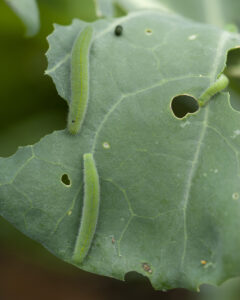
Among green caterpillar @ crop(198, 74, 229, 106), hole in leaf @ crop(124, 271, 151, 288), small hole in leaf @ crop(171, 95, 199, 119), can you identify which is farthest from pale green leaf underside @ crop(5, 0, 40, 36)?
hole in leaf @ crop(124, 271, 151, 288)

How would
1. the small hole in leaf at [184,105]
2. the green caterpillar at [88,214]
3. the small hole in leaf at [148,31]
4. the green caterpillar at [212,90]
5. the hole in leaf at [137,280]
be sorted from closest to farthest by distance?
the green caterpillar at [88,214] → the green caterpillar at [212,90] → the small hole in leaf at [184,105] → the small hole in leaf at [148,31] → the hole in leaf at [137,280]

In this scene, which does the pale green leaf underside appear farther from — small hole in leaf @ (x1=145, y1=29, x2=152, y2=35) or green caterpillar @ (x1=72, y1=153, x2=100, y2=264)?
green caterpillar @ (x1=72, y1=153, x2=100, y2=264)

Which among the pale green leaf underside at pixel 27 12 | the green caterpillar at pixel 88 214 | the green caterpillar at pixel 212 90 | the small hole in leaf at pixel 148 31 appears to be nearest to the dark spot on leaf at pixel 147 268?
the green caterpillar at pixel 88 214

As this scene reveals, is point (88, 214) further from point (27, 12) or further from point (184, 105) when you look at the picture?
point (27, 12)

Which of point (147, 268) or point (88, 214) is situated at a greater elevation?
point (88, 214)

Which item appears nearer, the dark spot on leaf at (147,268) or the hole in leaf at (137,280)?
the dark spot on leaf at (147,268)

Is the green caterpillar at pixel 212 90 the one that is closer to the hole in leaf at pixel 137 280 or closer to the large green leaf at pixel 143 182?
the large green leaf at pixel 143 182

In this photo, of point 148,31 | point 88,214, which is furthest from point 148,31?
point 88,214
